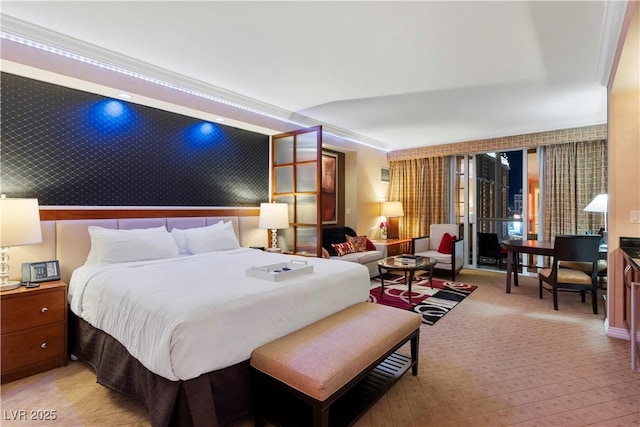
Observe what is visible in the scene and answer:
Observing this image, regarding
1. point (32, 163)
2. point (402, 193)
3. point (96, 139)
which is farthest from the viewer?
point (402, 193)

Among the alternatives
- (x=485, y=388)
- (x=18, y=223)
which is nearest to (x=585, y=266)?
(x=485, y=388)

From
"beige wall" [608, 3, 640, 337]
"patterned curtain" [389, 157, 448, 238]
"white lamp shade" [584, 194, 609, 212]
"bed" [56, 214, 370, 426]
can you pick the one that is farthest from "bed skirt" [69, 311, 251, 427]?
"patterned curtain" [389, 157, 448, 238]

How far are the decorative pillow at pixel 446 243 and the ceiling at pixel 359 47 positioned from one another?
218 centimetres

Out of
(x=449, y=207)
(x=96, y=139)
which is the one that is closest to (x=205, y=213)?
(x=96, y=139)

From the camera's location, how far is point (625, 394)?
6.95 ft

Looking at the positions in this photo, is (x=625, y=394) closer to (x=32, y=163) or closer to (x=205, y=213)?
(x=205, y=213)

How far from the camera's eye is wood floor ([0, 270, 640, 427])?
6.19ft

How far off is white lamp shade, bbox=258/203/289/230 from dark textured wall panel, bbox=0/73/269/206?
430 mm

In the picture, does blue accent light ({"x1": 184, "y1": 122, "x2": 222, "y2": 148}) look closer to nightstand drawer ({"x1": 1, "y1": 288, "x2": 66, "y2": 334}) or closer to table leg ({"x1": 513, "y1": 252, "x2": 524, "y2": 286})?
nightstand drawer ({"x1": 1, "y1": 288, "x2": 66, "y2": 334})

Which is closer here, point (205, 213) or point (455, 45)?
point (455, 45)

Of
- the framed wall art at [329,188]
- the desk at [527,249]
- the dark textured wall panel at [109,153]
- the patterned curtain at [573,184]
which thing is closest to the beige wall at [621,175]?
the desk at [527,249]

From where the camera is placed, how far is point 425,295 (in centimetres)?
433

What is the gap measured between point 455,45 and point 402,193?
4402 millimetres

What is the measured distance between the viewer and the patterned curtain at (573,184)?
16.0ft
